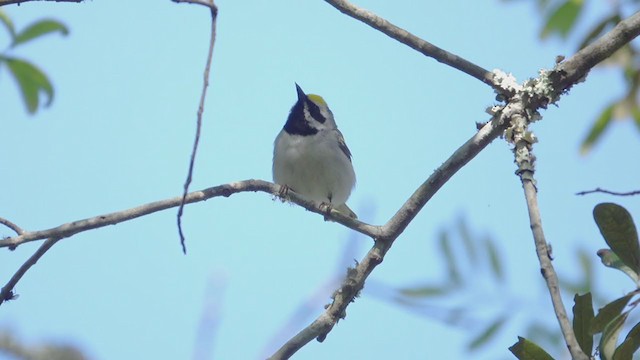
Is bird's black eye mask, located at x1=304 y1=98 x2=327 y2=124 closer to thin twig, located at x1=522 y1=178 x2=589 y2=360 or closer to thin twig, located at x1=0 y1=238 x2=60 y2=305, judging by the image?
thin twig, located at x1=0 y1=238 x2=60 y2=305

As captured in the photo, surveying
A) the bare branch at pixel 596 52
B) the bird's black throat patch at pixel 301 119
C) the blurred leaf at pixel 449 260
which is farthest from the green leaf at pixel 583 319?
the bird's black throat patch at pixel 301 119

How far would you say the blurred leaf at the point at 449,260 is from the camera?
2984 millimetres

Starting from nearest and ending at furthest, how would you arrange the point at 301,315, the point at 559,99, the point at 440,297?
the point at 301,315
the point at 440,297
the point at 559,99

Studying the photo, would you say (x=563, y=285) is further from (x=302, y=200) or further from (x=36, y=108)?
(x=36, y=108)

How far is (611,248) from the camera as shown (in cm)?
261

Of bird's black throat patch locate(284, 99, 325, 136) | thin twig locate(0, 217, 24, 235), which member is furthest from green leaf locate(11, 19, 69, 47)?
bird's black throat patch locate(284, 99, 325, 136)

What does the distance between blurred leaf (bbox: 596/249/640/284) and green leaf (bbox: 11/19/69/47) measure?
274 cm

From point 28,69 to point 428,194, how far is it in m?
1.99

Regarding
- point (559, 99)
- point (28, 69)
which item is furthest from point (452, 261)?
point (28, 69)

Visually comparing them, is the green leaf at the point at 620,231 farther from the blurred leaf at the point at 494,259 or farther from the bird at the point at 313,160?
the bird at the point at 313,160

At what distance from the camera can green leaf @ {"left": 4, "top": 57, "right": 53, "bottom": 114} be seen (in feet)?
12.5

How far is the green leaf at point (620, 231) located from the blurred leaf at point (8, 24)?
9.07 ft

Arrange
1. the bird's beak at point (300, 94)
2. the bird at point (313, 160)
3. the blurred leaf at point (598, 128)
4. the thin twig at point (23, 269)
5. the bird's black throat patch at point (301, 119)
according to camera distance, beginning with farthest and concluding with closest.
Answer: the bird's beak at point (300, 94), the bird's black throat patch at point (301, 119), the bird at point (313, 160), the blurred leaf at point (598, 128), the thin twig at point (23, 269)

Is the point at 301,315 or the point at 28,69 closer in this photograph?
the point at 301,315
